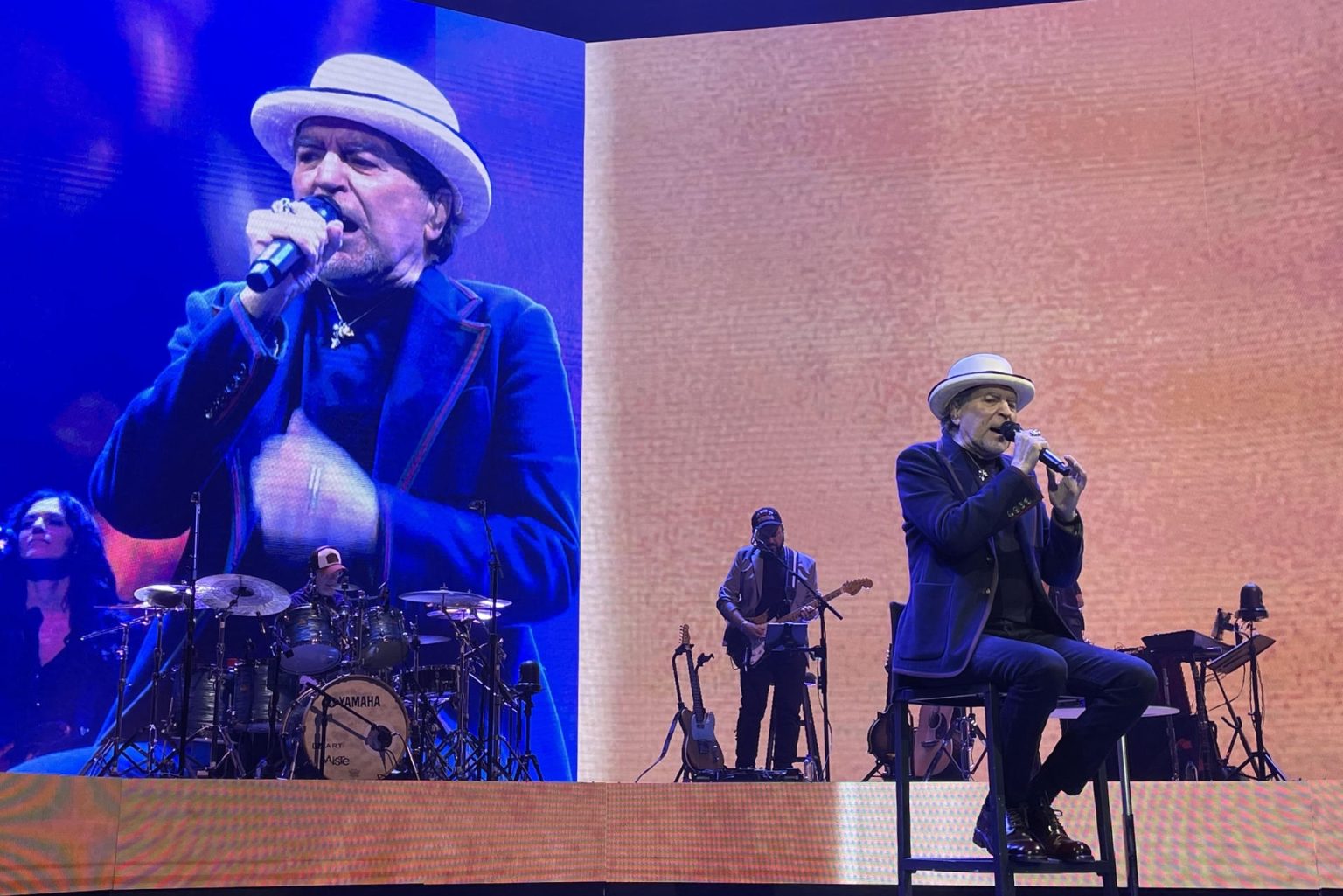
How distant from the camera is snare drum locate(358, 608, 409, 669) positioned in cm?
595

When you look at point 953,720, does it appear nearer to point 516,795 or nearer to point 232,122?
point 516,795

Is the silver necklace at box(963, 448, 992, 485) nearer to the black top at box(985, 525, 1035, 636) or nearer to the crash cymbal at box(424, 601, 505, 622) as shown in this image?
the black top at box(985, 525, 1035, 636)

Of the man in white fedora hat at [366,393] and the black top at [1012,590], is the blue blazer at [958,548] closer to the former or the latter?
the black top at [1012,590]

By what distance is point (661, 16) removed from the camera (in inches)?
308

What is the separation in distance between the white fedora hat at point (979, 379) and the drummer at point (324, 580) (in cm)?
395

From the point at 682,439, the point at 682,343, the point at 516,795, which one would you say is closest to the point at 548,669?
the point at 682,439

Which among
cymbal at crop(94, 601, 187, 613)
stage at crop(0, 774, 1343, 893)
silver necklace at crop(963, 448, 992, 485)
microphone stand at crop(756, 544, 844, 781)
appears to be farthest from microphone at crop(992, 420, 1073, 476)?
cymbal at crop(94, 601, 187, 613)

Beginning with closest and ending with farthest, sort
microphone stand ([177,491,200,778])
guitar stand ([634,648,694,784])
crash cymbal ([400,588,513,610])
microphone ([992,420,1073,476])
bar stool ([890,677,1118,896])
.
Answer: bar stool ([890,677,1118,896]), microphone ([992,420,1073,476]), microphone stand ([177,491,200,778]), crash cymbal ([400,588,513,610]), guitar stand ([634,648,694,784])

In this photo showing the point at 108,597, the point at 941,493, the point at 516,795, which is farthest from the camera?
the point at 108,597

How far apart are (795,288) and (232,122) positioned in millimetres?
3193

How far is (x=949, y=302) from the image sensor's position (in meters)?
7.57

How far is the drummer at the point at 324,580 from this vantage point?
625 cm

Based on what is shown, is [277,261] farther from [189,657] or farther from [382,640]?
[189,657]

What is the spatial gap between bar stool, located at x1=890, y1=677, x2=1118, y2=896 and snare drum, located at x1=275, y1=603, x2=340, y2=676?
3578 millimetres
